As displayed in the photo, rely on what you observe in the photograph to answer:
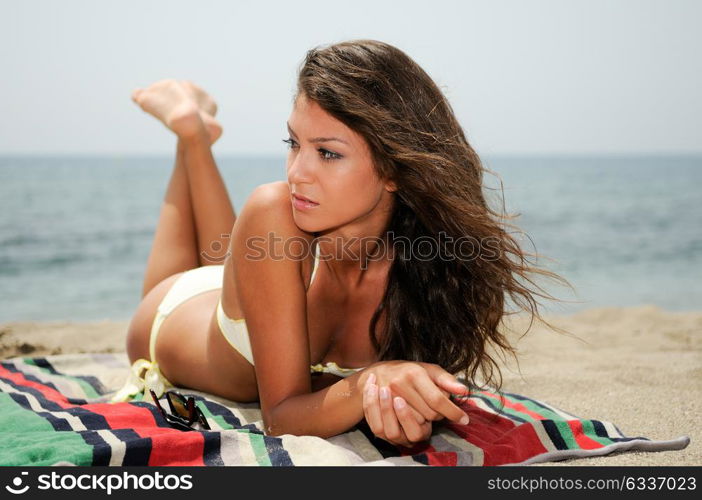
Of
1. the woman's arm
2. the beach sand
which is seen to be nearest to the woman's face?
the woman's arm

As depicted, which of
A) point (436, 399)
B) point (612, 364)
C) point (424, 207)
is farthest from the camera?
point (612, 364)

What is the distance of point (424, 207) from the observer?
2848 millimetres

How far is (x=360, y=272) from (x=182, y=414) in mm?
1000

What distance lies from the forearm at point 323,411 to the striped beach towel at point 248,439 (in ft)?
0.24

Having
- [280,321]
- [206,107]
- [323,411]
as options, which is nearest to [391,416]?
[323,411]

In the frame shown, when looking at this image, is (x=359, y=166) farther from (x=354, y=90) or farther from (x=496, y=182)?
(x=496, y=182)

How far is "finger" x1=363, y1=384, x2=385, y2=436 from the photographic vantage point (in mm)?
2324

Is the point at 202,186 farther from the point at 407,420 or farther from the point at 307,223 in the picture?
the point at 407,420

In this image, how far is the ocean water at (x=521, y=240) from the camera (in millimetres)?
9367

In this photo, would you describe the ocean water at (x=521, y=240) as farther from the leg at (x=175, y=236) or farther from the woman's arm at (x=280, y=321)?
the leg at (x=175, y=236)

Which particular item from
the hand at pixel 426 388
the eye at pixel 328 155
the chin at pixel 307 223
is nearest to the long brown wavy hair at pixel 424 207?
the eye at pixel 328 155

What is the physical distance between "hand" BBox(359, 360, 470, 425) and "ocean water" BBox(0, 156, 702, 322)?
2.69 feet
